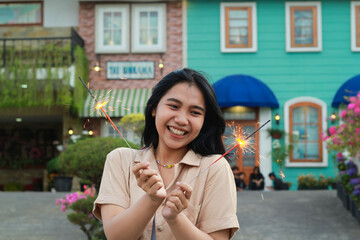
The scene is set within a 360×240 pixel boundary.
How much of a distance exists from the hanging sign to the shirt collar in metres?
10.6

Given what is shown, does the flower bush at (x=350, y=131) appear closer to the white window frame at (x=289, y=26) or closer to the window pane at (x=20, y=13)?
the white window frame at (x=289, y=26)

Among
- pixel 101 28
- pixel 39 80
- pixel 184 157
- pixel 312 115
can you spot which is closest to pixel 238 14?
pixel 312 115

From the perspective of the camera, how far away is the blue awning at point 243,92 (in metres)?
11.6

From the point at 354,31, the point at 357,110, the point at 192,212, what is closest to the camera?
the point at 192,212

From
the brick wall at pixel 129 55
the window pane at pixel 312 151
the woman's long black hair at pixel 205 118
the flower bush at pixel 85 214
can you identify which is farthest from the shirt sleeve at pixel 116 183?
the window pane at pixel 312 151

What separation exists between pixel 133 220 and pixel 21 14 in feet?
41.1

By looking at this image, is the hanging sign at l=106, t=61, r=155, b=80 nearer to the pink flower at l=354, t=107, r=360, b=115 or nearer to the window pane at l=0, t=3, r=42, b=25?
the window pane at l=0, t=3, r=42, b=25

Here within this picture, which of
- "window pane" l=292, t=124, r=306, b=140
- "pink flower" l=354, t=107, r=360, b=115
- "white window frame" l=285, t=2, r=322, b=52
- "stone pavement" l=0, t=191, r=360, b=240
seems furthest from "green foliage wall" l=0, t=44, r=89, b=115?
"pink flower" l=354, t=107, r=360, b=115

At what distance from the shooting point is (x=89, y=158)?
5984mm

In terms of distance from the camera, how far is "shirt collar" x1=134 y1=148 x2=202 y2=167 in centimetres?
177

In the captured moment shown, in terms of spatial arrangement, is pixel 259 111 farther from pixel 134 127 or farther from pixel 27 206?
pixel 27 206

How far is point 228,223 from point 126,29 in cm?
1138

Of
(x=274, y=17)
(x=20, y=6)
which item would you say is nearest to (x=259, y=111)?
(x=274, y=17)

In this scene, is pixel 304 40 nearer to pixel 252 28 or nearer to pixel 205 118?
pixel 252 28
